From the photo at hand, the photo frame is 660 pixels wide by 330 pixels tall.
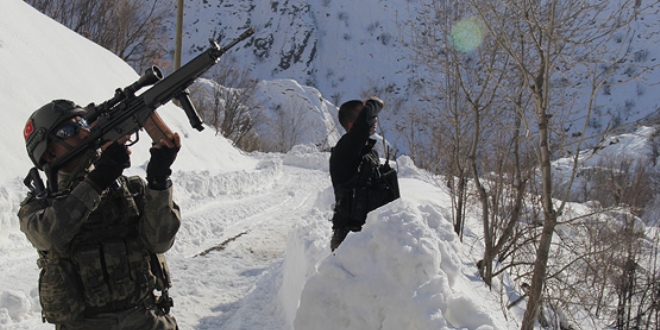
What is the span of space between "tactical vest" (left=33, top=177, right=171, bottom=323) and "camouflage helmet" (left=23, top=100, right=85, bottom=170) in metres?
0.34

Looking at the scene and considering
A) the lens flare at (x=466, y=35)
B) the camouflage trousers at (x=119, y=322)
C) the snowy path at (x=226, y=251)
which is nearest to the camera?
the camouflage trousers at (x=119, y=322)

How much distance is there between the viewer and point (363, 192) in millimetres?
3465

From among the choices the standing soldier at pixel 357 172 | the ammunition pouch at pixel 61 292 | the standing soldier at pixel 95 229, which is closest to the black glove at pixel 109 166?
the standing soldier at pixel 95 229

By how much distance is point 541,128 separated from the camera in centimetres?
377

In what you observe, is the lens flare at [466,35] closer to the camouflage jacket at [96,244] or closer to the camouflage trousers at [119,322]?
the camouflage jacket at [96,244]

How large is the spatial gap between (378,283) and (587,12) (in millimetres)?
3364

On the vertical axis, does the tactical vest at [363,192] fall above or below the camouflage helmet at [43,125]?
above

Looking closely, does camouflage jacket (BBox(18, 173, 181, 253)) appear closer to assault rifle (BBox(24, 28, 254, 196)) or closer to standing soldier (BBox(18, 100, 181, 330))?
standing soldier (BBox(18, 100, 181, 330))

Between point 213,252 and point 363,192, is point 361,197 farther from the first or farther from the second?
point 213,252

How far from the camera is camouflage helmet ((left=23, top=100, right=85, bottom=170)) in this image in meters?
1.98

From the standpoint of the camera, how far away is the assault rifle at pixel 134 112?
2.02 meters

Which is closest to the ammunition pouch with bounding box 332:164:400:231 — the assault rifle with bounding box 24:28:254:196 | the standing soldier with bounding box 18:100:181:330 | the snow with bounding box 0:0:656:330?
the snow with bounding box 0:0:656:330

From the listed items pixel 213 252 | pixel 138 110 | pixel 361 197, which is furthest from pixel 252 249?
pixel 138 110

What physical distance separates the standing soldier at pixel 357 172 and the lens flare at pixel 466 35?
354cm
